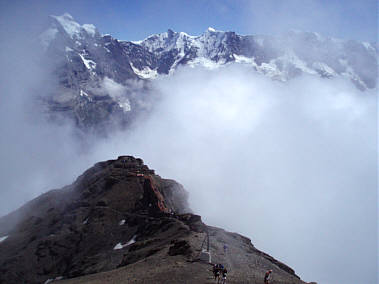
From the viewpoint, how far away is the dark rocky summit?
212ft

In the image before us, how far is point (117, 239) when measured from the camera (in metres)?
112

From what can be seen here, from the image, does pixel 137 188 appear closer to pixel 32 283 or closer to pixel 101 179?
pixel 101 179

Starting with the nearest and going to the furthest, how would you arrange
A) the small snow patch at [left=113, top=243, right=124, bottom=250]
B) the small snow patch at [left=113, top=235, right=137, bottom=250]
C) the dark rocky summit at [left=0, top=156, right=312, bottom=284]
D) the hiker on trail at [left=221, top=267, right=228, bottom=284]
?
the hiker on trail at [left=221, top=267, right=228, bottom=284]
the dark rocky summit at [left=0, top=156, right=312, bottom=284]
the small snow patch at [left=113, top=235, right=137, bottom=250]
the small snow patch at [left=113, top=243, right=124, bottom=250]

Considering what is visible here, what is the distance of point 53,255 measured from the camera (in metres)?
118

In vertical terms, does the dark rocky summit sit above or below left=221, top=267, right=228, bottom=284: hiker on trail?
above

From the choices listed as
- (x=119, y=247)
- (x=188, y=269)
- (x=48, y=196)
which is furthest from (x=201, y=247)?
(x=48, y=196)

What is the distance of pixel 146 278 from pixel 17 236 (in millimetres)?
102605

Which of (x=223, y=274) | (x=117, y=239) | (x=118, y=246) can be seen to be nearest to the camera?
(x=223, y=274)

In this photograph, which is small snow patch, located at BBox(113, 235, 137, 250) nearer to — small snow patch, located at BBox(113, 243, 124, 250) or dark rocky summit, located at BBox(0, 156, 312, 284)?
small snow patch, located at BBox(113, 243, 124, 250)

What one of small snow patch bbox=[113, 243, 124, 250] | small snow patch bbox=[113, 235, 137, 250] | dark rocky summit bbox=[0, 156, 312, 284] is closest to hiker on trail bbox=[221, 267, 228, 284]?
dark rocky summit bbox=[0, 156, 312, 284]

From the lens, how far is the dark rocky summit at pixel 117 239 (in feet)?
212

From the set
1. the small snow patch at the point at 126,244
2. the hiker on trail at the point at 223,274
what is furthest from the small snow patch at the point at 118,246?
the hiker on trail at the point at 223,274

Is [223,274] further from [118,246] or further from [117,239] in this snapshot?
[117,239]

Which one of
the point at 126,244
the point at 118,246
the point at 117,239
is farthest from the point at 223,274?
the point at 117,239
